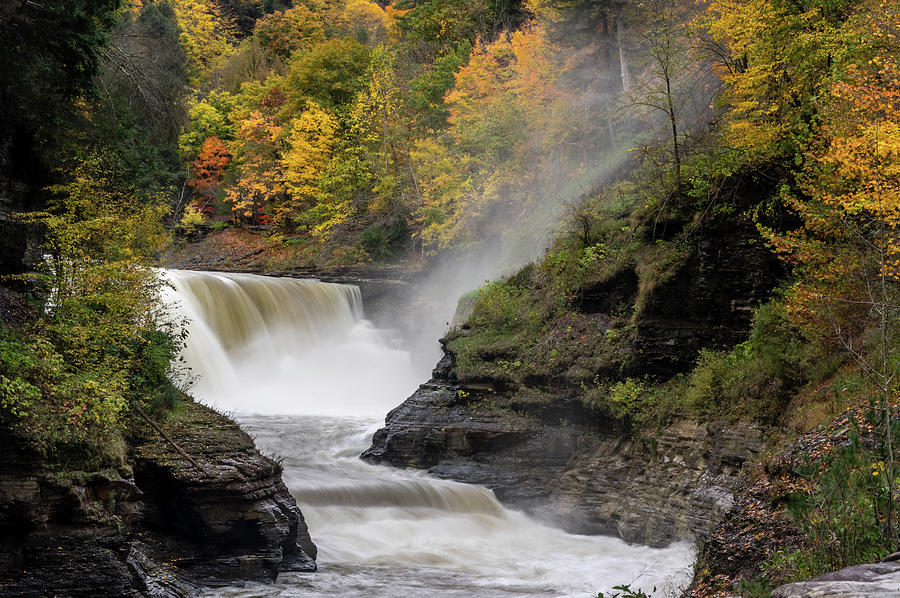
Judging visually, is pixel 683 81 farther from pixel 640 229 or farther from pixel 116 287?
pixel 116 287

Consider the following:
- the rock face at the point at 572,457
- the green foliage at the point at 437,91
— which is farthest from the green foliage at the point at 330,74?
the rock face at the point at 572,457

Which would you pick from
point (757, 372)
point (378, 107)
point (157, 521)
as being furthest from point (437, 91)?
point (157, 521)

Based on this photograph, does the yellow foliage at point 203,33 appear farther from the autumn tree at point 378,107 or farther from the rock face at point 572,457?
the rock face at point 572,457

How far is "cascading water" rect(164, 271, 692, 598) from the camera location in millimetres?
11023

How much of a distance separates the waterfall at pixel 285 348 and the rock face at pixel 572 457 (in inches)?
253

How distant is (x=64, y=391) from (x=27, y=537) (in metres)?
1.83

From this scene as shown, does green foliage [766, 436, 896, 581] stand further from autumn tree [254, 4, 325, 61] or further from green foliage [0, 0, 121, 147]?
autumn tree [254, 4, 325, 61]

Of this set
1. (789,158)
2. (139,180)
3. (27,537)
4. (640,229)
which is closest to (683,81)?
(640,229)

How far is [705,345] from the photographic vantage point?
46.5 feet

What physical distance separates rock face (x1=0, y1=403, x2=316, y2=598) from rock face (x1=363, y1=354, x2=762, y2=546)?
5301mm

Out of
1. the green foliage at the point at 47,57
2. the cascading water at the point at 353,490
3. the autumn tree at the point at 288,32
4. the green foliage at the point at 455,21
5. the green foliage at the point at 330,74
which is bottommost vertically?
the cascading water at the point at 353,490

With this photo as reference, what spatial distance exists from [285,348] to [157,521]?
615 inches

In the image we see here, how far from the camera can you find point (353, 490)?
13984mm

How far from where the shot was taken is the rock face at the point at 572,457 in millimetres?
12242
